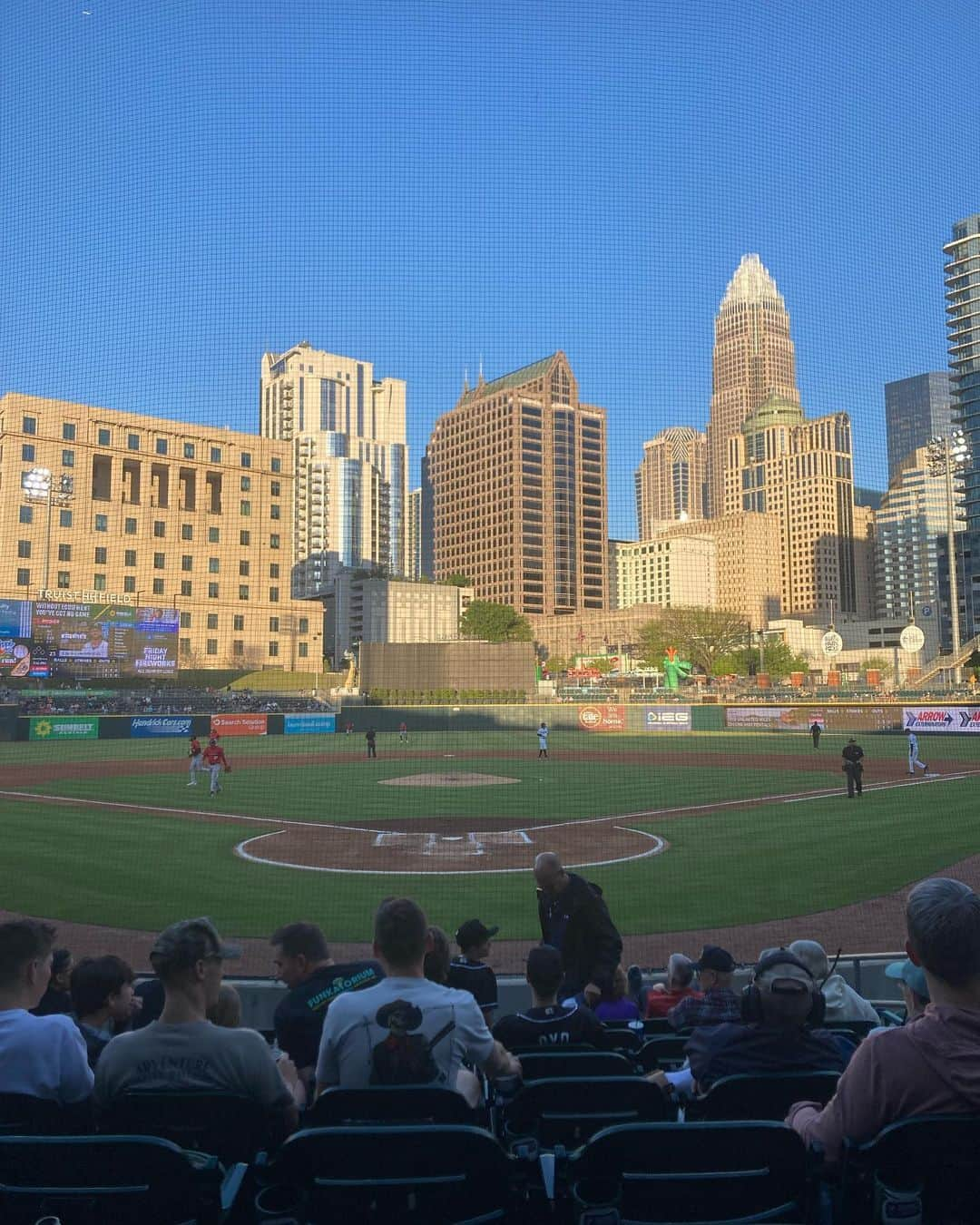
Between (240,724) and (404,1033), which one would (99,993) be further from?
(240,724)

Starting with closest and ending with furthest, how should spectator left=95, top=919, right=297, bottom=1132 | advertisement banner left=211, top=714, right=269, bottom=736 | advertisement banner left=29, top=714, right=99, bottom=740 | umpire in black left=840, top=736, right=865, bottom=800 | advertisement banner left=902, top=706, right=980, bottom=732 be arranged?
1. spectator left=95, top=919, right=297, bottom=1132
2. umpire in black left=840, top=736, right=865, bottom=800
3. advertisement banner left=902, top=706, right=980, bottom=732
4. advertisement banner left=29, top=714, right=99, bottom=740
5. advertisement banner left=211, top=714, right=269, bottom=736

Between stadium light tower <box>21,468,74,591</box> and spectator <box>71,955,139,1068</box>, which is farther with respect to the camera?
stadium light tower <box>21,468,74,591</box>

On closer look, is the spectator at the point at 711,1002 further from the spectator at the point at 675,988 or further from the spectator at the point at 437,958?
the spectator at the point at 437,958

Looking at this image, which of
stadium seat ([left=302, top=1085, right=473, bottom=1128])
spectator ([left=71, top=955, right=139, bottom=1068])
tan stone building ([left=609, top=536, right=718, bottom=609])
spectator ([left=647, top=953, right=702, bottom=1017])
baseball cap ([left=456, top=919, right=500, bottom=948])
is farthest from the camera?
tan stone building ([left=609, top=536, right=718, bottom=609])

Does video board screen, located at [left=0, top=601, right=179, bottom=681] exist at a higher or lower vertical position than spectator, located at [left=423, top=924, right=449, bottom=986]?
higher

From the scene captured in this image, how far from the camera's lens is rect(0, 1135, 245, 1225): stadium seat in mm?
2459

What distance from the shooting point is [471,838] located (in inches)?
667

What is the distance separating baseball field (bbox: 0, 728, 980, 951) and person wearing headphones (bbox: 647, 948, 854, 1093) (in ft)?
23.6

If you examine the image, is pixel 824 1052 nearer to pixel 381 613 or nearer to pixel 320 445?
pixel 381 613

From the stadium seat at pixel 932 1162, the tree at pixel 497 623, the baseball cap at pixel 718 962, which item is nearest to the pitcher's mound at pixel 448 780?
the baseball cap at pixel 718 962

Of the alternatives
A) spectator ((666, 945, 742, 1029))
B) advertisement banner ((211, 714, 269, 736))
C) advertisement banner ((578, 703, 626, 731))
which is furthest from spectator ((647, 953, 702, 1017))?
advertisement banner ((578, 703, 626, 731))

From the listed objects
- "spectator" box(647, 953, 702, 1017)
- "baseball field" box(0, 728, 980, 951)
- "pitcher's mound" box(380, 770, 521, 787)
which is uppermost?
"spectator" box(647, 953, 702, 1017)

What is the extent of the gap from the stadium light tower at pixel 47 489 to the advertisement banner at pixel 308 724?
12.9m

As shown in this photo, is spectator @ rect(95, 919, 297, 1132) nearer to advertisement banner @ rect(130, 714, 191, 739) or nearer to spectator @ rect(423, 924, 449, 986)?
spectator @ rect(423, 924, 449, 986)
